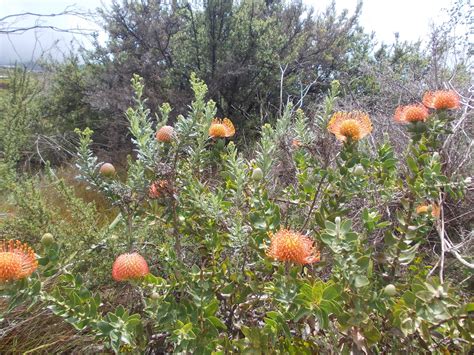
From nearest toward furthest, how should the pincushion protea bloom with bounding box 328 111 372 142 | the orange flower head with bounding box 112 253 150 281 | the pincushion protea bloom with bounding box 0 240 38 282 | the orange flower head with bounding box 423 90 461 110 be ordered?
1. the pincushion protea bloom with bounding box 0 240 38 282
2. the orange flower head with bounding box 112 253 150 281
3. the pincushion protea bloom with bounding box 328 111 372 142
4. the orange flower head with bounding box 423 90 461 110

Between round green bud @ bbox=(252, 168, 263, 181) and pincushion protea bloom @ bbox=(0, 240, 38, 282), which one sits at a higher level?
round green bud @ bbox=(252, 168, 263, 181)

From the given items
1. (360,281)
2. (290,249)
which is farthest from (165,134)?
(360,281)

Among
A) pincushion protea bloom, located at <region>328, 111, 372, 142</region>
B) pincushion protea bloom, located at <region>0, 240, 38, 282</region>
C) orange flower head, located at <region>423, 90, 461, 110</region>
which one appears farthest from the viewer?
orange flower head, located at <region>423, 90, 461, 110</region>

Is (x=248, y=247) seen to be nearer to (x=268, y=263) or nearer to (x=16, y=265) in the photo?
(x=268, y=263)

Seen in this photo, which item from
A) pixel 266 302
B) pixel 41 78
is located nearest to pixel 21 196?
pixel 266 302

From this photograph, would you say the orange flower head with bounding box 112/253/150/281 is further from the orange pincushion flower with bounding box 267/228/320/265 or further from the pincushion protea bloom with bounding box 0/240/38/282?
the orange pincushion flower with bounding box 267/228/320/265

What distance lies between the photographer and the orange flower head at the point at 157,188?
4.40 feet

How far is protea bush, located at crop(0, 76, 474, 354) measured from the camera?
1091 mm

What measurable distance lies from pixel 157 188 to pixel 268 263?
427 mm

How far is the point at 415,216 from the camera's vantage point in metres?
1.42

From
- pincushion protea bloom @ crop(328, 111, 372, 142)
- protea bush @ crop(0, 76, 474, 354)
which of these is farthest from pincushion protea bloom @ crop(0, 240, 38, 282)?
pincushion protea bloom @ crop(328, 111, 372, 142)

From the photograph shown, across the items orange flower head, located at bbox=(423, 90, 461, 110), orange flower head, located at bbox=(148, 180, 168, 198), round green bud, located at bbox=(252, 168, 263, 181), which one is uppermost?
orange flower head, located at bbox=(423, 90, 461, 110)

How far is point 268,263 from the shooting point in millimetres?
1251

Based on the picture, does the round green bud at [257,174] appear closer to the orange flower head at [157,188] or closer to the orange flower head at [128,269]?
the orange flower head at [157,188]
